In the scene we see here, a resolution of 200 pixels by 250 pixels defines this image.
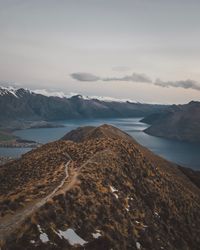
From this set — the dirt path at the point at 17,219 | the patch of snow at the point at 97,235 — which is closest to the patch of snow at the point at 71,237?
the patch of snow at the point at 97,235

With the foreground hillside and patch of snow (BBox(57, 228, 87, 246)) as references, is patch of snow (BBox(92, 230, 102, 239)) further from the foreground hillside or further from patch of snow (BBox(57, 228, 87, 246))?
patch of snow (BBox(57, 228, 87, 246))

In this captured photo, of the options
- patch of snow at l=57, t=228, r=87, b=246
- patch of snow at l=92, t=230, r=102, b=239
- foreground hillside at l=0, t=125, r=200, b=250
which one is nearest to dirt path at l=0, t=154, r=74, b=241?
foreground hillside at l=0, t=125, r=200, b=250

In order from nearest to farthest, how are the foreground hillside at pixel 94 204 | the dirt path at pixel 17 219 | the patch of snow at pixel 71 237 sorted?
the dirt path at pixel 17 219 < the patch of snow at pixel 71 237 < the foreground hillside at pixel 94 204

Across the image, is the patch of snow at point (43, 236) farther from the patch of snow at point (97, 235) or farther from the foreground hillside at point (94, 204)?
the patch of snow at point (97, 235)

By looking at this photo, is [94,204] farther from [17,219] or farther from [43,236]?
[17,219]

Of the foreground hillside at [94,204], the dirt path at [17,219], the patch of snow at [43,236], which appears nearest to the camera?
the dirt path at [17,219]

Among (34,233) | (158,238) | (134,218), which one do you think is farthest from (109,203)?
(34,233)

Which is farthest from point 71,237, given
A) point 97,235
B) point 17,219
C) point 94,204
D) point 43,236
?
point 94,204
